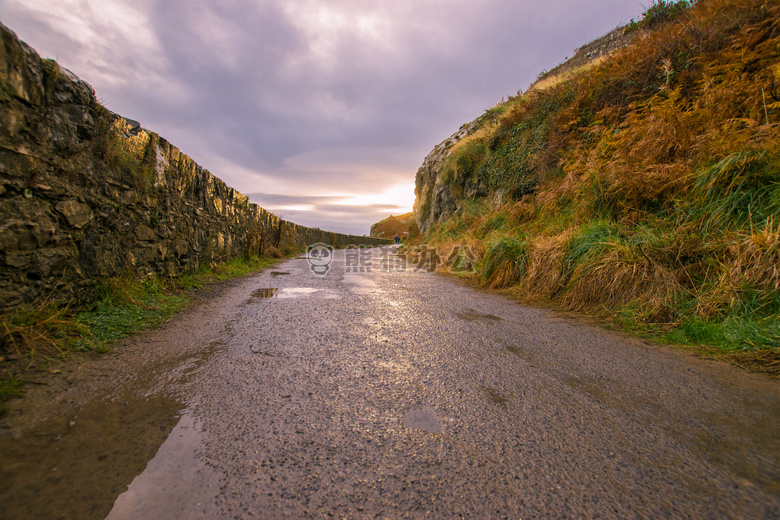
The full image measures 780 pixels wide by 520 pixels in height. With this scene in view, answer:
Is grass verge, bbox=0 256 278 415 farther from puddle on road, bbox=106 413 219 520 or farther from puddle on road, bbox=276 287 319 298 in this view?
puddle on road, bbox=276 287 319 298

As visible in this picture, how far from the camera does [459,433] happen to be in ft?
4.60

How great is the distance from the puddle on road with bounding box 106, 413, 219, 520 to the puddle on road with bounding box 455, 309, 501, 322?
106 inches

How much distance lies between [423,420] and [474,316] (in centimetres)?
213

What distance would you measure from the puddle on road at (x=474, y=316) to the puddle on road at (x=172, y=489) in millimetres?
2686

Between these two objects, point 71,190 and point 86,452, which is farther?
point 71,190

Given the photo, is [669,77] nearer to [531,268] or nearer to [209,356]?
[531,268]

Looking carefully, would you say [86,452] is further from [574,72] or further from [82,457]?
[574,72]

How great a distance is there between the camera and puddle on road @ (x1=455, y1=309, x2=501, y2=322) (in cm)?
335

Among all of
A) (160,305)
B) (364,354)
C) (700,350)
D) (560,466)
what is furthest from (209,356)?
(700,350)

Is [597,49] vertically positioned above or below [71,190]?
above

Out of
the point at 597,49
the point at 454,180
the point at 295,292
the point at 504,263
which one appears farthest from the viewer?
the point at 597,49

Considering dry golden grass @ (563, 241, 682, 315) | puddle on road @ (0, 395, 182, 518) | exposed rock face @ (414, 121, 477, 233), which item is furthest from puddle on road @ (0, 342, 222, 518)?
exposed rock face @ (414, 121, 477, 233)

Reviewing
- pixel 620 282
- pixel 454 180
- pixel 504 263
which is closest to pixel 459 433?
pixel 620 282

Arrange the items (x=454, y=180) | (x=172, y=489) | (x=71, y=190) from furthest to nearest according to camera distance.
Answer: (x=454, y=180)
(x=71, y=190)
(x=172, y=489)
